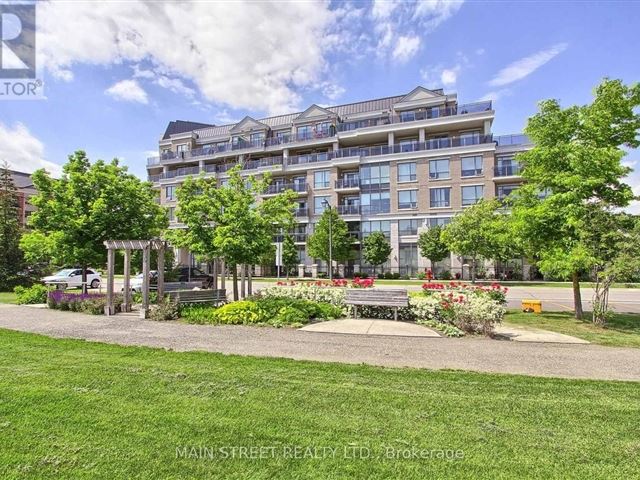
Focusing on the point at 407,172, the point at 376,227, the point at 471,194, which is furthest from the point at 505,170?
the point at 376,227

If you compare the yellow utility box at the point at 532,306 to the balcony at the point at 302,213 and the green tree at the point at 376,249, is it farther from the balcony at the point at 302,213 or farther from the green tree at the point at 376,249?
the balcony at the point at 302,213

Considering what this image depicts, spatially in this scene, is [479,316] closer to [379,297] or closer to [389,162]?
[379,297]

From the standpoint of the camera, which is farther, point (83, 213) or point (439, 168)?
point (439, 168)

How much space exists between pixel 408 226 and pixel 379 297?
3067 cm

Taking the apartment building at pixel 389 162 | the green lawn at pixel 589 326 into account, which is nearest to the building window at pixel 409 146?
the apartment building at pixel 389 162

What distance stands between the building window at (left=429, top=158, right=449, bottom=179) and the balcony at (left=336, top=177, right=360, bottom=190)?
825cm

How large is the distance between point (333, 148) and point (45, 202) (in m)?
34.2

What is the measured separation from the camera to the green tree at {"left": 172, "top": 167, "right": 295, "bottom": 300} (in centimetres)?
1234

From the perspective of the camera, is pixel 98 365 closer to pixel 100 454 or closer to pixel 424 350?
pixel 100 454

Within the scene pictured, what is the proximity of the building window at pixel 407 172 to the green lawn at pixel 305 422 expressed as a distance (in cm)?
3727

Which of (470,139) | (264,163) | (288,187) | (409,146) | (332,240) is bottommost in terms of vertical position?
(332,240)

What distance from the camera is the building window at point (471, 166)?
3850 cm

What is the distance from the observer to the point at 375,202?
4284 centimetres

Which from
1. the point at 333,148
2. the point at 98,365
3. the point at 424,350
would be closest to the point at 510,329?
the point at 424,350
